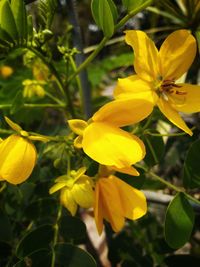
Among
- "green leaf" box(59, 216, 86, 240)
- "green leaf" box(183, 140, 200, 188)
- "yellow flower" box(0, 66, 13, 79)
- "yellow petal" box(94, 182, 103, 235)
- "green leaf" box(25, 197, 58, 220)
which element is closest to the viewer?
"yellow petal" box(94, 182, 103, 235)

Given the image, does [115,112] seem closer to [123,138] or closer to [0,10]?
[123,138]

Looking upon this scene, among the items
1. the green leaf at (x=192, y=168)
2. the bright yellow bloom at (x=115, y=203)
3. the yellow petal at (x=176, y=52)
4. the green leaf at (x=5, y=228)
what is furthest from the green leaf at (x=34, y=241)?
the yellow petal at (x=176, y=52)

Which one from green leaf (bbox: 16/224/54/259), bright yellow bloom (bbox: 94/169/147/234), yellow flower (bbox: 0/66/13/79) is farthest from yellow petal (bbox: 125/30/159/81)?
yellow flower (bbox: 0/66/13/79)

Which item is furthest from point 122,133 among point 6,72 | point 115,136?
point 6,72

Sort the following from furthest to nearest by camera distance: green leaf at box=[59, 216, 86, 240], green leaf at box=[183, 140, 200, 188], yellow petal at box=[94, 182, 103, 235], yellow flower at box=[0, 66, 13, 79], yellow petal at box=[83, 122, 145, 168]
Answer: yellow flower at box=[0, 66, 13, 79] → green leaf at box=[59, 216, 86, 240] → green leaf at box=[183, 140, 200, 188] → yellow petal at box=[94, 182, 103, 235] → yellow petal at box=[83, 122, 145, 168]

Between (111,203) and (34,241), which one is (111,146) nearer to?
(111,203)

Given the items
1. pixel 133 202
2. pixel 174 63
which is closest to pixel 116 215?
pixel 133 202

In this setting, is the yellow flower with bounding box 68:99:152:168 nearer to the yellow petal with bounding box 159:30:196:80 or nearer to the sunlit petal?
the sunlit petal
